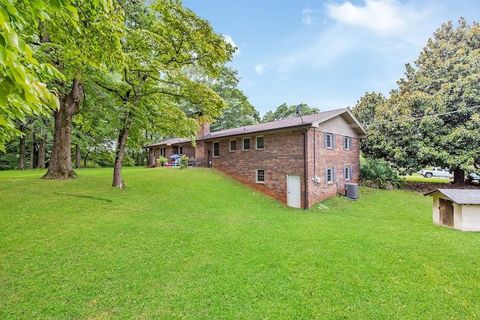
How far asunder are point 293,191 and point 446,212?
6906mm

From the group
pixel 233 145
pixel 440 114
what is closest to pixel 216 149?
pixel 233 145

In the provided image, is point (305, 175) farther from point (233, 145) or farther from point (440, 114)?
point (440, 114)

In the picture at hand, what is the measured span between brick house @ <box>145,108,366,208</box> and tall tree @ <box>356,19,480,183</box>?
317cm

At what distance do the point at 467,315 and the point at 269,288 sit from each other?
3.24 m

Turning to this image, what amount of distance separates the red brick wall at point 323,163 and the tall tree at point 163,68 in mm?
5928

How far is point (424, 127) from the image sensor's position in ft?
62.5

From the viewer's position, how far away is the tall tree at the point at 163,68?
1052 cm

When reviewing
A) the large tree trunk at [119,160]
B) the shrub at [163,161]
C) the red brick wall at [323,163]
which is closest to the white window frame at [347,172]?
the red brick wall at [323,163]

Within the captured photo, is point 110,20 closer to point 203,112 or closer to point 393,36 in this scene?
point 203,112

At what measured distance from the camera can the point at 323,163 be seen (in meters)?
15.3

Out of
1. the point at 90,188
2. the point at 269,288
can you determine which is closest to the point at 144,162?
the point at 90,188

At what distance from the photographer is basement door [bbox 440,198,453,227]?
9.70m

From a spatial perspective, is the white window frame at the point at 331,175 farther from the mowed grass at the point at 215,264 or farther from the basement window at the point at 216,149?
the basement window at the point at 216,149

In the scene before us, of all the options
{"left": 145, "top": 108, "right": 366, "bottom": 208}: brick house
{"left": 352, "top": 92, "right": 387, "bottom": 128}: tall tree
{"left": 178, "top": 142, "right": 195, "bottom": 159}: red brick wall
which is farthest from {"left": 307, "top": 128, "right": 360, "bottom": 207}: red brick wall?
{"left": 178, "top": 142, "right": 195, "bottom": 159}: red brick wall
